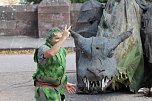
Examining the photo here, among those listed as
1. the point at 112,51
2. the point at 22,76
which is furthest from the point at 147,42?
the point at 22,76

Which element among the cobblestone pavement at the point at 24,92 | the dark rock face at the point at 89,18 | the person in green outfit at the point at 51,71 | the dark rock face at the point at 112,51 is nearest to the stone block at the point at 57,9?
the cobblestone pavement at the point at 24,92

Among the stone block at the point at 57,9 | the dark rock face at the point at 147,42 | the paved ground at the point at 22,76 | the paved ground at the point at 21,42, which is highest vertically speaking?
the dark rock face at the point at 147,42

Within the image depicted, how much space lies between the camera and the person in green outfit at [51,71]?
21.0 ft

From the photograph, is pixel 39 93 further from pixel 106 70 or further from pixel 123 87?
pixel 123 87

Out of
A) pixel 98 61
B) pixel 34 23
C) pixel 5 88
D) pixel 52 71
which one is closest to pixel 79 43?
pixel 98 61

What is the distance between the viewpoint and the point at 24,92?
35.1ft

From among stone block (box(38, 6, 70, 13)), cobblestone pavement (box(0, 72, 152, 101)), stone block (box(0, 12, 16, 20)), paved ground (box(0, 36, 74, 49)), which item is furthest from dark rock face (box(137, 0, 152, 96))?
stone block (box(0, 12, 16, 20))

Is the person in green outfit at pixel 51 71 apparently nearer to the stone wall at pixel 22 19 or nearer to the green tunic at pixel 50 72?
the green tunic at pixel 50 72

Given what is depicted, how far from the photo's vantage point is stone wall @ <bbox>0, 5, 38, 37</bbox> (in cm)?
2000

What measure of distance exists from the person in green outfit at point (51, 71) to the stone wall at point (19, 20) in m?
13.6

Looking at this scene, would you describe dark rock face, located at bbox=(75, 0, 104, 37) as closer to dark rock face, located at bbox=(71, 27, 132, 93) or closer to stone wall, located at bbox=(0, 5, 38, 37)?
dark rock face, located at bbox=(71, 27, 132, 93)

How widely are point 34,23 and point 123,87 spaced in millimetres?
10402

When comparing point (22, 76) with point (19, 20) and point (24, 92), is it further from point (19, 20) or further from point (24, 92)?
point (19, 20)

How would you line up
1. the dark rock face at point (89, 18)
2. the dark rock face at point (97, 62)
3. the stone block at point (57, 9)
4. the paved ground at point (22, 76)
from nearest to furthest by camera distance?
1. the dark rock face at point (97, 62)
2. the paved ground at point (22, 76)
3. the dark rock face at point (89, 18)
4. the stone block at point (57, 9)
